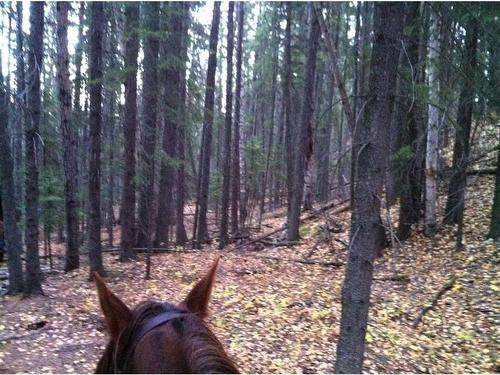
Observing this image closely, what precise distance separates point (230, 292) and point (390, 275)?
12.7 ft

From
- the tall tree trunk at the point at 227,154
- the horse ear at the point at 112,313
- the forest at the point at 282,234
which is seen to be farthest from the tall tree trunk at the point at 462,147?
the horse ear at the point at 112,313

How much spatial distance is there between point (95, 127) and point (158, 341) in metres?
10.9

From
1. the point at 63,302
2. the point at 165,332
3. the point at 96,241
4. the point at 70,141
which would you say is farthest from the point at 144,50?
the point at 165,332

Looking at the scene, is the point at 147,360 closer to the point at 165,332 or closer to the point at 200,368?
the point at 165,332

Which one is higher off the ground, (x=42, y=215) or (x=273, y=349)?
(x=42, y=215)

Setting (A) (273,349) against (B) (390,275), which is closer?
(A) (273,349)

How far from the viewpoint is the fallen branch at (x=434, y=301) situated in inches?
335

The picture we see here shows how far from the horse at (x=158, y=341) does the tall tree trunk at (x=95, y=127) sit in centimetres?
1024

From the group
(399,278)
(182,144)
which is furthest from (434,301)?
(182,144)

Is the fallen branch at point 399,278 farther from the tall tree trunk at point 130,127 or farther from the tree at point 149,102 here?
the tall tree trunk at point 130,127

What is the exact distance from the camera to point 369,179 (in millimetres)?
4262

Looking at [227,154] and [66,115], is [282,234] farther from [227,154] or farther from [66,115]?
[66,115]

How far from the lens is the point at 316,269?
12.5m

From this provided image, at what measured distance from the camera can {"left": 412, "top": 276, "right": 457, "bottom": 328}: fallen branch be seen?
8.51m
